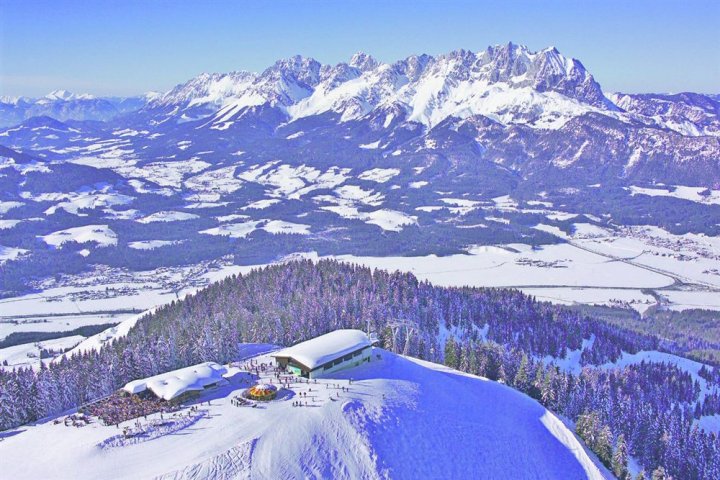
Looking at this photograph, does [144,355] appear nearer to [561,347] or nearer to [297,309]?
[297,309]

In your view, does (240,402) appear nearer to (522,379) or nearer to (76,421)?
(76,421)

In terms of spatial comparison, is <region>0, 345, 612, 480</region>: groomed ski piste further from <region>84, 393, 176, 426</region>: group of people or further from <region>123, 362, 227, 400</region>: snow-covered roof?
<region>123, 362, 227, 400</region>: snow-covered roof

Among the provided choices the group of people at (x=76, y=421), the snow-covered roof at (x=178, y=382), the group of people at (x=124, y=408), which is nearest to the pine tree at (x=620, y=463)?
the snow-covered roof at (x=178, y=382)

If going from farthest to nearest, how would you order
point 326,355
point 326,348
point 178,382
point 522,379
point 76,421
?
1. point 522,379
2. point 326,348
3. point 326,355
4. point 178,382
5. point 76,421

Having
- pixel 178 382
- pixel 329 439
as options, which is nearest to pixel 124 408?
pixel 178 382

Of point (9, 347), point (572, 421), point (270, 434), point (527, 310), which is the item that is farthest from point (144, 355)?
point (527, 310)

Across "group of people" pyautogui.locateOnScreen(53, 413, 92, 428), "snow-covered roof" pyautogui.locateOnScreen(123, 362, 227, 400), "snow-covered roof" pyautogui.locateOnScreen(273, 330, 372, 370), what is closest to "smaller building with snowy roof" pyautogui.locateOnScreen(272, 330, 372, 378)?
"snow-covered roof" pyautogui.locateOnScreen(273, 330, 372, 370)
